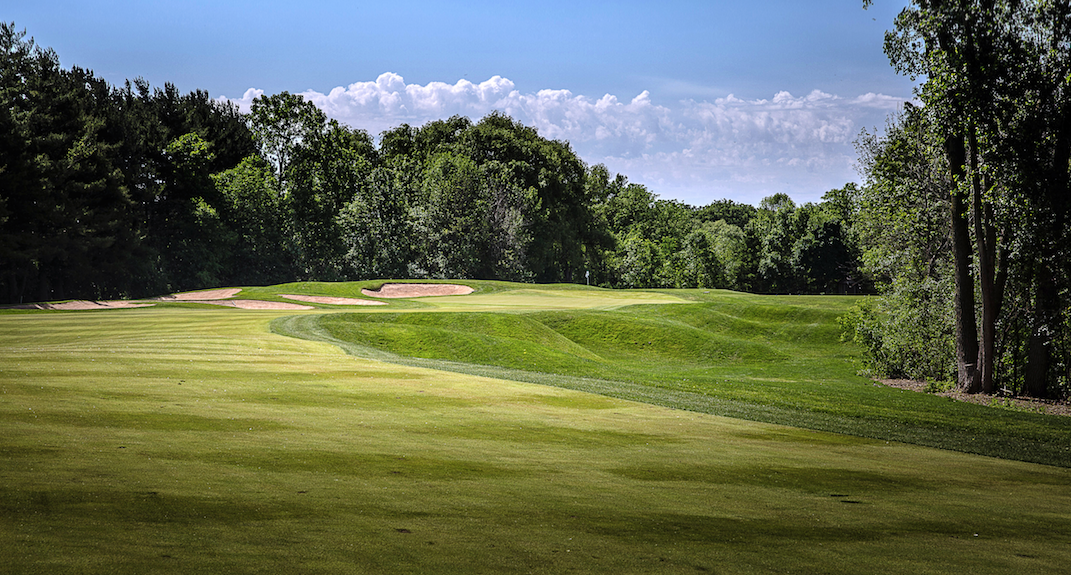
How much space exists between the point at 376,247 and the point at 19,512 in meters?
66.9

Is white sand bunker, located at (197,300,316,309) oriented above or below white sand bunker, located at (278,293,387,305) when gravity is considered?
below

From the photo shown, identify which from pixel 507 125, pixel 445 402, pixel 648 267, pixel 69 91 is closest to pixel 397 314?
pixel 445 402

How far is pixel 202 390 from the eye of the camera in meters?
10.7

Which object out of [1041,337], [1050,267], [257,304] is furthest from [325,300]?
[1050,267]

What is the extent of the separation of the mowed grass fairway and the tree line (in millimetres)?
38298

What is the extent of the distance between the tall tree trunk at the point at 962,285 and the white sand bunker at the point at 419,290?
31209mm

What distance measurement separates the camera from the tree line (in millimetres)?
47875

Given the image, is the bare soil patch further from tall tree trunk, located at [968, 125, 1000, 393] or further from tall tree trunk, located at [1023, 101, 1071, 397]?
tall tree trunk, located at [1023, 101, 1071, 397]

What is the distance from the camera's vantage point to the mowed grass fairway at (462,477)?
4539mm

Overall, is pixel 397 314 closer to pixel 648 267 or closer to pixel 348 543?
pixel 348 543

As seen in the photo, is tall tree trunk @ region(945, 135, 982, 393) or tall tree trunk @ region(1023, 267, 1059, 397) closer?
tall tree trunk @ region(1023, 267, 1059, 397)

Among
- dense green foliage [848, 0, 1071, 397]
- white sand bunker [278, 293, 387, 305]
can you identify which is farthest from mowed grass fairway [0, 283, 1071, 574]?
white sand bunker [278, 293, 387, 305]

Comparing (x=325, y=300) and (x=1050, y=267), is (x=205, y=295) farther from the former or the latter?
(x=1050, y=267)

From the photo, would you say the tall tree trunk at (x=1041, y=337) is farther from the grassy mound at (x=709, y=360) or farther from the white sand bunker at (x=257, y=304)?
the white sand bunker at (x=257, y=304)
